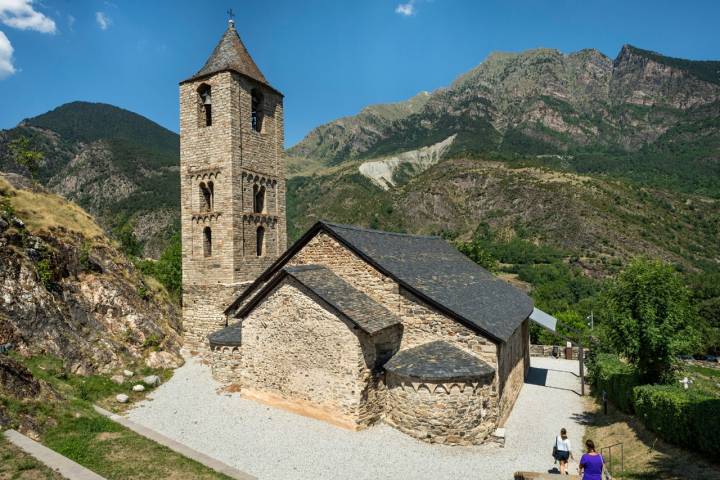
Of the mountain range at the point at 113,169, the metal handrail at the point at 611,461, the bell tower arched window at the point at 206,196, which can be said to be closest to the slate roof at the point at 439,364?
the metal handrail at the point at 611,461

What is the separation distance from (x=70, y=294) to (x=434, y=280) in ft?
48.9

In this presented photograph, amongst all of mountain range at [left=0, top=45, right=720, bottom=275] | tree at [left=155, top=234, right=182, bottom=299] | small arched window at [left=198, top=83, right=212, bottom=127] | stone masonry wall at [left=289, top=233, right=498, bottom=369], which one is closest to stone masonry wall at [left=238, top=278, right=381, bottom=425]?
stone masonry wall at [left=289, top=233, right=498, bottom=369]

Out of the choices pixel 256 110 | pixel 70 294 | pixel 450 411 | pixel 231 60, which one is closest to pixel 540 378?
Result: pixel 450 411

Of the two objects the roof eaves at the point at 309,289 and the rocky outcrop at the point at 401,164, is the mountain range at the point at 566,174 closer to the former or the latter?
the rocky outcrop at the point at 401,164

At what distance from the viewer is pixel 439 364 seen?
11.9 meters

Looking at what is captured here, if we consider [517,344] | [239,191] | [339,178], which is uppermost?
[339,178]

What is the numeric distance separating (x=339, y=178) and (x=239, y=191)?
12331cm

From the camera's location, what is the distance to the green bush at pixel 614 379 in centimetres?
1309

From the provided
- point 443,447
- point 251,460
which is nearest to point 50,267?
point 251,460

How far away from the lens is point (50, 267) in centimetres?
1789

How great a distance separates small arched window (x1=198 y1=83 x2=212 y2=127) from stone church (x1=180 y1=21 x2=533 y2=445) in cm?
8

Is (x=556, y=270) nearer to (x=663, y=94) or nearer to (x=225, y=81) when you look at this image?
(x=225, y=81)

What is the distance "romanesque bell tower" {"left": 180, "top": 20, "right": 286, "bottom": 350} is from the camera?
19.5 metres

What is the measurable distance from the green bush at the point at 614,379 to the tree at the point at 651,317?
33.6 inches
